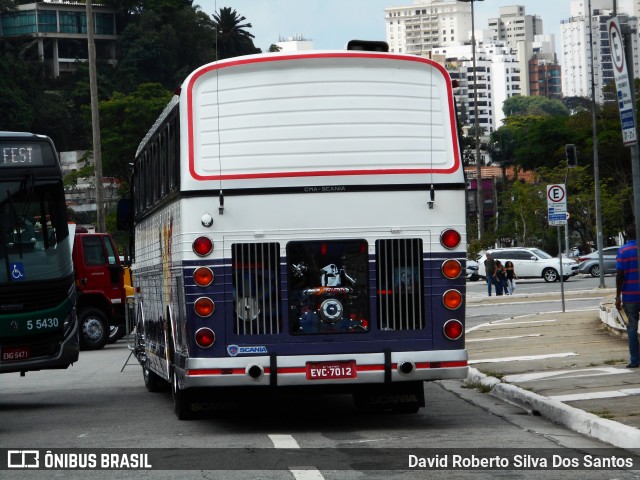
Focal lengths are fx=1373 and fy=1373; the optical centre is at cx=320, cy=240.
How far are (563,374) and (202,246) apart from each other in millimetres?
6275

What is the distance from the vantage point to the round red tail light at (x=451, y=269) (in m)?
12.8

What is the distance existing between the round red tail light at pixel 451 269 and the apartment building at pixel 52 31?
152718 mm

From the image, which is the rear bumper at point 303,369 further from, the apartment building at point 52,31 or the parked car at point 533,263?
the apartment building at point 52,31

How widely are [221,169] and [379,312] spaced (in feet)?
6.49

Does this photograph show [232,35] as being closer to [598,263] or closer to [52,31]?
[52,31]

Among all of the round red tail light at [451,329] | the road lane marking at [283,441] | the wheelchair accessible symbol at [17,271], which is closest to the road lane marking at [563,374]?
the round red tail light at [451,329]

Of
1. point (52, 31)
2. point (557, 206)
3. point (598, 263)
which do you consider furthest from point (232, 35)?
point (557, 206)

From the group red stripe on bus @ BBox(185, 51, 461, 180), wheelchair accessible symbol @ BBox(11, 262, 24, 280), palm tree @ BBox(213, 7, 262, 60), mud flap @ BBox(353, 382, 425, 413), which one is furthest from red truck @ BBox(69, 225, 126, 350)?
palm tree @ BBox(213, 7, 262, 60)

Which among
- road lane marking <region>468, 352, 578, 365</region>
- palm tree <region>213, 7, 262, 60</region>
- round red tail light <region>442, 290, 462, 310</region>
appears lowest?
road lane marking <region>468, 352, 578, 365</region>

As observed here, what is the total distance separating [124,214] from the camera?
2064cm

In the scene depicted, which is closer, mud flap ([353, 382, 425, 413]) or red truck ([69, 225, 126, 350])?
mud flap ([353, 382, 425, 413])

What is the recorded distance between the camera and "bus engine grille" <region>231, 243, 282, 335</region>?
1266 cm

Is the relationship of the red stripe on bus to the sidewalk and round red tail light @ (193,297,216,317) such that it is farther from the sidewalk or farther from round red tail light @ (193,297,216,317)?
the sidewalk

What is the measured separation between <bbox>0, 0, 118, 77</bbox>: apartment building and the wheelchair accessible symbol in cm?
14859
